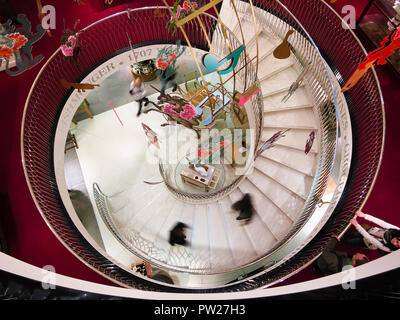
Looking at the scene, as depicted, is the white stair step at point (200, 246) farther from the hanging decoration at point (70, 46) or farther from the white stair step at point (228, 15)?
the white stair step at point (228, 15)

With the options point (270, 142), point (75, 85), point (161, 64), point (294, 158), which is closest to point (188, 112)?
point (161, 64)

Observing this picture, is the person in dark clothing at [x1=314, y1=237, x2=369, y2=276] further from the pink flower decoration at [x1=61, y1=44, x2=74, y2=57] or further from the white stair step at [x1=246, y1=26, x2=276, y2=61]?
the pink flower decoration at [x1=61, y1=44, x2=74, y2=57]

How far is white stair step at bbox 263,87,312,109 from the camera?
257 inches

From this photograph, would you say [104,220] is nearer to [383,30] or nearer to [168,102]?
[168,102]

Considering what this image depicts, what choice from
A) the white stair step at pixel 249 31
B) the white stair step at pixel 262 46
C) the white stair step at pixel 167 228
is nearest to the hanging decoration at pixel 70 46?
the white stair step at pixel 249 31

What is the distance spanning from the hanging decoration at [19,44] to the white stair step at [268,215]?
20.3ft

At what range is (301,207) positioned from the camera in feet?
19.6

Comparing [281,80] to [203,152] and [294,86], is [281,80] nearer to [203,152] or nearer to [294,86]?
[294,86]

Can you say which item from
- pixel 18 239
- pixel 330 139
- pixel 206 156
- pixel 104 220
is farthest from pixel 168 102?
pixel 18 239

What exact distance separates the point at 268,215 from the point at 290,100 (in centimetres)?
276

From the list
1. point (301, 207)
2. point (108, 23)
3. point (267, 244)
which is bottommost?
point (267, 244)

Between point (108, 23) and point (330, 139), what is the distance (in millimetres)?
6094

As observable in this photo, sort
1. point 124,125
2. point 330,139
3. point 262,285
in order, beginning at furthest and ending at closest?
1. point 124,125
2. point 330,139
3. point 262,285

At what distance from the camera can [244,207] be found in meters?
6.70
